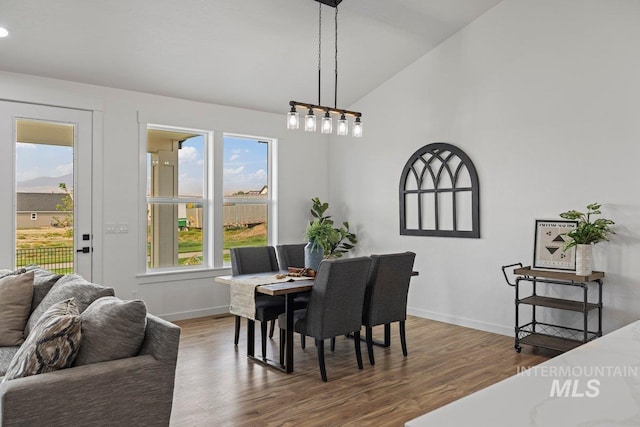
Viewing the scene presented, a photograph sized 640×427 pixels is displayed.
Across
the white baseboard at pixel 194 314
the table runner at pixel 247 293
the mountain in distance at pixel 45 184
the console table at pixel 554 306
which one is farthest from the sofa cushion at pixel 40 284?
the console table at pixel 554 306

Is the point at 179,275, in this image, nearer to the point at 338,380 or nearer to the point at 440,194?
the point at 338,380

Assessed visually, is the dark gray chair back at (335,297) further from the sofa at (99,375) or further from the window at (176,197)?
the window at (176,197)

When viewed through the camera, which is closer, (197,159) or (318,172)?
(197,159)

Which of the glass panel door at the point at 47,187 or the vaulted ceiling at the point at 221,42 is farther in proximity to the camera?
the glass panel door at the point at 47,187

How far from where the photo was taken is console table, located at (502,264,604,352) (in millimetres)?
4051

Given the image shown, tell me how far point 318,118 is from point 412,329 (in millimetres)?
3128

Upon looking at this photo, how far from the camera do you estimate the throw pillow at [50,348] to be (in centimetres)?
200

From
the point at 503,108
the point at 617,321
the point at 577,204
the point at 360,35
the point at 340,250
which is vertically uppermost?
the point at 360,35

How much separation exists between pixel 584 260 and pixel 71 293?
3919 mm

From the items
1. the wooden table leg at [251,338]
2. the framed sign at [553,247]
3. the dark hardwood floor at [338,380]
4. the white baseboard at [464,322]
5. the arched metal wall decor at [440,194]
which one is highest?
the arched metal wall decor at [440,194]

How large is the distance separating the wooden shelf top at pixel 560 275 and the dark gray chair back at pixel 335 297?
5.19ft

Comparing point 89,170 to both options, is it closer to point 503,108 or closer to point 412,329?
point 412,329

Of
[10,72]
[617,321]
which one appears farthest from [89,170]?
[617,321]

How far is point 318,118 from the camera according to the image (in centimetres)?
664
